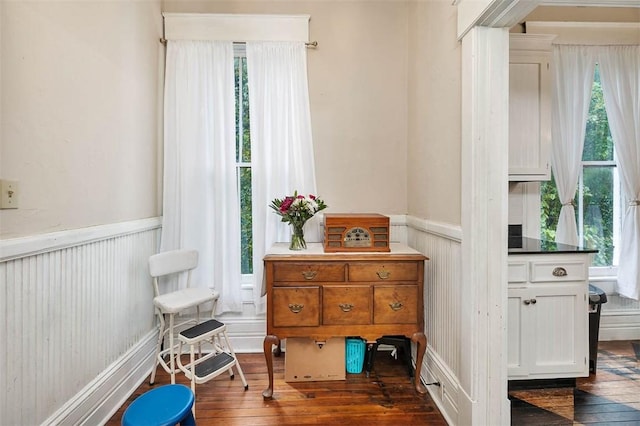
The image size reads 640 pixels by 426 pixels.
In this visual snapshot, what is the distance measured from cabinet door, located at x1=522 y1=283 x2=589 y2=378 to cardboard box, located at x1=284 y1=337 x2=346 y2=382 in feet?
4.29

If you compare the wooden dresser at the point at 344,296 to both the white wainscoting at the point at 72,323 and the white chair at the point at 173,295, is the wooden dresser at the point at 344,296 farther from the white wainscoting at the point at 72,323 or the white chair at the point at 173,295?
the white wainscoting at the point at 72,323

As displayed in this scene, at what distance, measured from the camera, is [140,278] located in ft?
7.59

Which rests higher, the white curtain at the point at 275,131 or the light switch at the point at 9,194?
the white curtain at the point at 275,131

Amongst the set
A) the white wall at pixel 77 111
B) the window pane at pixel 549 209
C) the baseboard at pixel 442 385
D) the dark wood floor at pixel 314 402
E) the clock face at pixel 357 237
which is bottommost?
the dark wood floor at pixel 314 402

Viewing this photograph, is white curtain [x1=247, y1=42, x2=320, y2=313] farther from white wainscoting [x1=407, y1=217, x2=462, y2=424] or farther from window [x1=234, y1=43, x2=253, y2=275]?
white wainscoting [x1=407, y1=217, x2=462, y2=424]

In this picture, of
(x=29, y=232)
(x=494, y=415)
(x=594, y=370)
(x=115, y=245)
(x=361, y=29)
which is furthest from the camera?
(x=361, y=29)

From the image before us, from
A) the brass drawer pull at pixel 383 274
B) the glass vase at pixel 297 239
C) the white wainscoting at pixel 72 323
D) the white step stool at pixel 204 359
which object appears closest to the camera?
the white wainscoting at pixel 72 323

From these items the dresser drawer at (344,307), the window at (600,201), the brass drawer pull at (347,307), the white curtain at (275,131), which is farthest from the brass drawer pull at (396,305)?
the window at (600,201)

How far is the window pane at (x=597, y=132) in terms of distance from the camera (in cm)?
281

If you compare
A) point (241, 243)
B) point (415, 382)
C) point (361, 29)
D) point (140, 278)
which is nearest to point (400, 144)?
point (361, 29)

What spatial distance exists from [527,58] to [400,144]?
110 centimetres

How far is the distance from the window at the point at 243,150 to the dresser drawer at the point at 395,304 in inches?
49.6

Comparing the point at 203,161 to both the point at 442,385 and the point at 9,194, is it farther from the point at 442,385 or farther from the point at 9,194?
the point at 442,385

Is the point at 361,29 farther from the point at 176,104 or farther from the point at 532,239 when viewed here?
the point at 532,239
